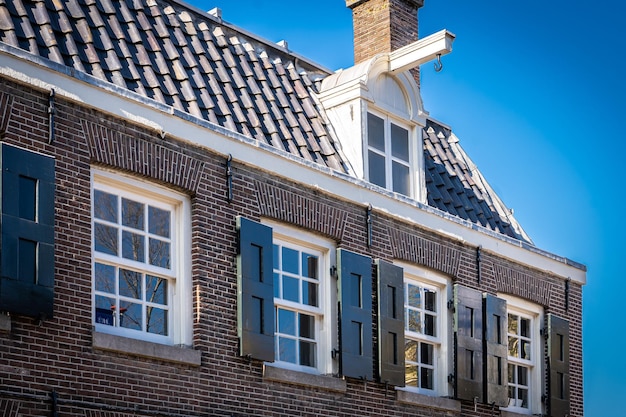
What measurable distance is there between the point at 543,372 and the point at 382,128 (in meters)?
5.01

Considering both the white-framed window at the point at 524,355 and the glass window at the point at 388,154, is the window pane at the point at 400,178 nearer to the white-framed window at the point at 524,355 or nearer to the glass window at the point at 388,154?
the glass window at the point at 388,154

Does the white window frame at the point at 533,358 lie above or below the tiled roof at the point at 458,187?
below

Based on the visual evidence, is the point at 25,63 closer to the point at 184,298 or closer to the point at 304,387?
the point at 184,298

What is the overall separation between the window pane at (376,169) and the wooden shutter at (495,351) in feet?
8.59

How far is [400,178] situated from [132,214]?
5485 mm

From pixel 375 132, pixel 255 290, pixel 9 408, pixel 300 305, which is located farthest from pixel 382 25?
pixel 9 408

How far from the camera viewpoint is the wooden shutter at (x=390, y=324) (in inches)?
672

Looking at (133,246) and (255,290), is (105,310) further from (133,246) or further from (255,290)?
(255,290)

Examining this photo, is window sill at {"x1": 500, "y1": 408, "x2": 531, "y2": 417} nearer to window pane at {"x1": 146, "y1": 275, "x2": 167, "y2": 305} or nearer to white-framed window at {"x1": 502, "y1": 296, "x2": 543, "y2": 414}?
white-framed window at {"x1": 502, "y1": 296, "x2": 543, "y2": 414}

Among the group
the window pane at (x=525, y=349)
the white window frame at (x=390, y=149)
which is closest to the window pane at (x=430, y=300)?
the white window frame at (x=390, y=149)

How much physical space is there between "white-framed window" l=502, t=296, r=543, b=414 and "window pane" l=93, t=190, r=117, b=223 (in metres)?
8.04

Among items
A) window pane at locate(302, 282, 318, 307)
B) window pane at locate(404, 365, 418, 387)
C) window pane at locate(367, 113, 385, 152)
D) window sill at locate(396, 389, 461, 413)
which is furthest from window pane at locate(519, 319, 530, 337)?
window pane at locate(302, 282, 318, 307)

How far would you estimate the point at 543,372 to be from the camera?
66.8 feet

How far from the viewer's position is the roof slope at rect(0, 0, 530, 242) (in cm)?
1433
